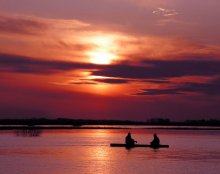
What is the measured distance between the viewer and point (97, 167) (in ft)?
146

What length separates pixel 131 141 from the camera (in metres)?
62.9

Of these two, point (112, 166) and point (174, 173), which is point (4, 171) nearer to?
point (112, 166)

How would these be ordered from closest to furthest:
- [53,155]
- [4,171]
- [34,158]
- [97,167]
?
[4,171], [97,167], [34,158], [53,155]

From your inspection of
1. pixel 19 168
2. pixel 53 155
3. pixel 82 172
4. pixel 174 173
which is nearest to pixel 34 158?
pixel 53 155

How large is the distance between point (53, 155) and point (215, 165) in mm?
18254

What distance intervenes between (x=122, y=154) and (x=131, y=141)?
17.7 ft

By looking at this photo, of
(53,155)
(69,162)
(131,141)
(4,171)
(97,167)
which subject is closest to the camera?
(4,171)

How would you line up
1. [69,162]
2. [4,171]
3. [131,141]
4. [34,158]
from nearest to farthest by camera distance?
1. [4,171]
2. [69,162]
3. [34,158]
4. [131,141]

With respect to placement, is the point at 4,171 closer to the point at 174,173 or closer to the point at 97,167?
the point at 97,167

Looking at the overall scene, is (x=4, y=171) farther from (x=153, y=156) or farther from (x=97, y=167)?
(x=153, y=156)

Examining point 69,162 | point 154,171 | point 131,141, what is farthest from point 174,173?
point 131,141

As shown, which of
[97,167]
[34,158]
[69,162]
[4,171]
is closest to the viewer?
[4,171]

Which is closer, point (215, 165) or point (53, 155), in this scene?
point (215, 165)

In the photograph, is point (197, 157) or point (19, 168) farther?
point (197, 157)
